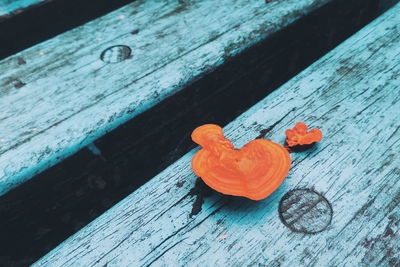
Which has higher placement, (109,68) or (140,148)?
(109,68)

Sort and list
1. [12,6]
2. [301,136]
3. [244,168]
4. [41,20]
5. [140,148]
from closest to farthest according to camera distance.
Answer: [244,168]
[301,136]
[140,148]
[12,6]
[41,20]

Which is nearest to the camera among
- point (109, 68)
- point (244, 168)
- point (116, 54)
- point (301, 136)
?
point (244, 168)

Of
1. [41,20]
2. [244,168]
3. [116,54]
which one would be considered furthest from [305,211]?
[41,20]

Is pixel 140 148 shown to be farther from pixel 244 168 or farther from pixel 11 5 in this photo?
pixel 11 5

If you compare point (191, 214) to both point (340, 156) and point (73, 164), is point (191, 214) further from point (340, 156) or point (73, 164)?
point (73, 164)

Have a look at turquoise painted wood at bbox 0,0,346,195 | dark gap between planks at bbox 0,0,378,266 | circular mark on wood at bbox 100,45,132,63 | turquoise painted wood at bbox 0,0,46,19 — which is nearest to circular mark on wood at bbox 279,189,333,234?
turquoise painted wood at bbox 0,0,346,195

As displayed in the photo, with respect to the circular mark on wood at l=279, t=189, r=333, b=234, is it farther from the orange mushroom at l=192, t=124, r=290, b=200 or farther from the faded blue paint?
the faded blue paint

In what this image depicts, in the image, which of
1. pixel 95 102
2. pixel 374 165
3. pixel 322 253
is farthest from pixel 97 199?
pixel 374 165
